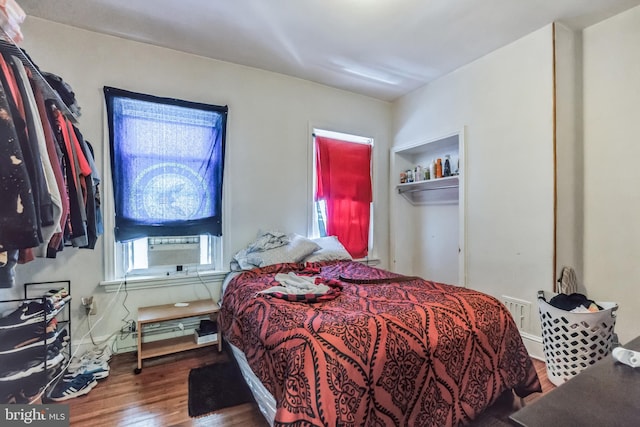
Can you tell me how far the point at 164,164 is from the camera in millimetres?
2680

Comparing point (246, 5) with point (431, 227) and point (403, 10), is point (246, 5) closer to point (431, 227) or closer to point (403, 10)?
point (403, 10)

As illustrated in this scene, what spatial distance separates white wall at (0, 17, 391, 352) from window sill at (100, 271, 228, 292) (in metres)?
0.06

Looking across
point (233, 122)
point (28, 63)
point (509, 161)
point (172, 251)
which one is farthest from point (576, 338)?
point (28, 63)

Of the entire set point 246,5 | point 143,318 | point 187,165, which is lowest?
point 143,318

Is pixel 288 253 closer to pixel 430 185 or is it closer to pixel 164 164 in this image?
pixel 164 164

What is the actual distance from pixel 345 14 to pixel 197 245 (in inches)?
92.5

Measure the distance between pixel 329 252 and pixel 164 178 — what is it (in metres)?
1.73

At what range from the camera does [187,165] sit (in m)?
2.78

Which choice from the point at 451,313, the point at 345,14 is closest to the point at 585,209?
the point at 451,313

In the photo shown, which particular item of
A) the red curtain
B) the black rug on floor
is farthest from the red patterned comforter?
the red curtain

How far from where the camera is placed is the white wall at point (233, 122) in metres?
2.39

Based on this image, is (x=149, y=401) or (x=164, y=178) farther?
(x=164, y=178)

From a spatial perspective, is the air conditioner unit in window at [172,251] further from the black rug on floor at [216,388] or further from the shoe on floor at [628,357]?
the shoe on floor at [628,357]

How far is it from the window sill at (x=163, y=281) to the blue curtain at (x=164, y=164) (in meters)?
0.37
